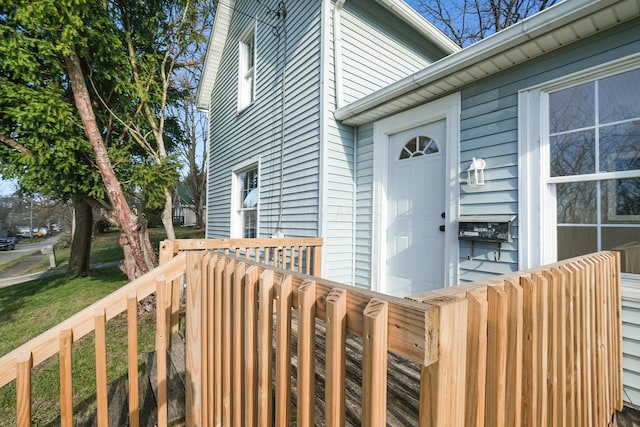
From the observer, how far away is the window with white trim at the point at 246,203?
6117 millimetres

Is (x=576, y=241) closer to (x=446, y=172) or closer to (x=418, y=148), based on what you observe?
(x=446, y=172)

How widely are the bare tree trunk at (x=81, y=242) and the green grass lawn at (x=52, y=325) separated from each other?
0.32 metres

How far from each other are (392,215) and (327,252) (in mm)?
1023

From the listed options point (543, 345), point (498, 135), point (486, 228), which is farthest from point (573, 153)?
point (543, 345)

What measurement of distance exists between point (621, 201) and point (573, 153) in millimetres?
493

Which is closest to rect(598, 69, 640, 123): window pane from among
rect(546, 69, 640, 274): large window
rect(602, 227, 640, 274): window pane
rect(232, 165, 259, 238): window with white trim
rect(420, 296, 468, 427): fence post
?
rect(546, 69, 640, 274): large window

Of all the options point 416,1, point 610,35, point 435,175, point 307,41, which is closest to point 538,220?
point 435,175

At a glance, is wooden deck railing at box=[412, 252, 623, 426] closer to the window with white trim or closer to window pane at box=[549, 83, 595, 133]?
window pane at box=[549, 83, 595, 133]

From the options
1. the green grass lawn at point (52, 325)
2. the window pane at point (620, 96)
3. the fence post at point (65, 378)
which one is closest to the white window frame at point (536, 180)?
the window pane at point (620, 96)

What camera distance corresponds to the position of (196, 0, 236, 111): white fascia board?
7.27m

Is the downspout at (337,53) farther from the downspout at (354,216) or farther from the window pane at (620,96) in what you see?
the window pane at (620,96)

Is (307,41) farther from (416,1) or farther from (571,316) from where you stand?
(416,1)

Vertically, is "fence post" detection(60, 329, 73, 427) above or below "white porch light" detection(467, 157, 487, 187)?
below

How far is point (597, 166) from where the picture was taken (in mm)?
2283
